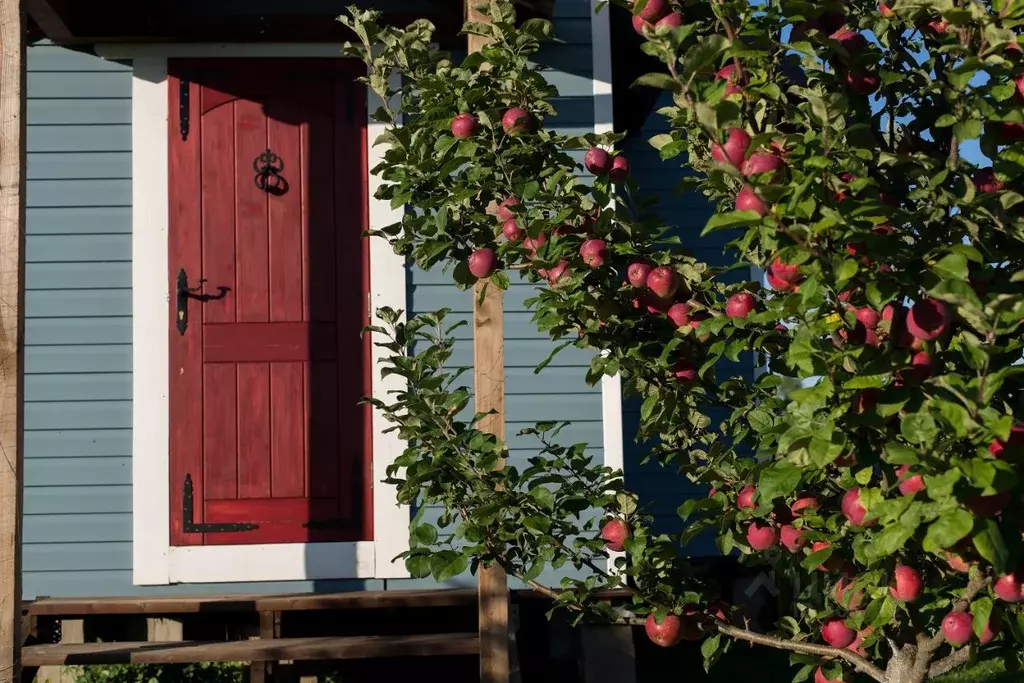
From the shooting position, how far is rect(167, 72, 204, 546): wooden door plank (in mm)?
5625

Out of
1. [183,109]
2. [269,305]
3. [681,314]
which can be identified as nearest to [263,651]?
[269,305]

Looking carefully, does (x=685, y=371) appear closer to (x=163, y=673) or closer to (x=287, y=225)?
(x=287, y=225)

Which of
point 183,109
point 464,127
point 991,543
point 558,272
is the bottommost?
point 991,543

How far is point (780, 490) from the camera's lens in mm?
1924

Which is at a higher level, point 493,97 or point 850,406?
point 493,97

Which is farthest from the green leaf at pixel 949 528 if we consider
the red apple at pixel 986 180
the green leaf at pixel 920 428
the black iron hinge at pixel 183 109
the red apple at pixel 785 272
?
the black iron hinge at pixel 183 109

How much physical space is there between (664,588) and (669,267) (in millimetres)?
810

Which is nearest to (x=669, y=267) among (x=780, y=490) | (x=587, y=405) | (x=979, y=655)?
(x=780, y=490)

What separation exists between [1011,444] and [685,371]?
0.86 m

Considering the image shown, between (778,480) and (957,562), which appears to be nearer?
(778,480)

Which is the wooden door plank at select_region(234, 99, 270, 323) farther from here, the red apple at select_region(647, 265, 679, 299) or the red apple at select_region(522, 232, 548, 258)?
the red apple at select_region(647, 265, 679, 299)

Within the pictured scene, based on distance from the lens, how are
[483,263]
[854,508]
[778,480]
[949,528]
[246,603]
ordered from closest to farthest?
[949,528] → [778,480] → [854,508] → [483,263] → [246,603]

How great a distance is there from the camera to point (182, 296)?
18.7 ft

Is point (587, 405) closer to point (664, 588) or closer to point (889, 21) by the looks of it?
point (664, 588)
